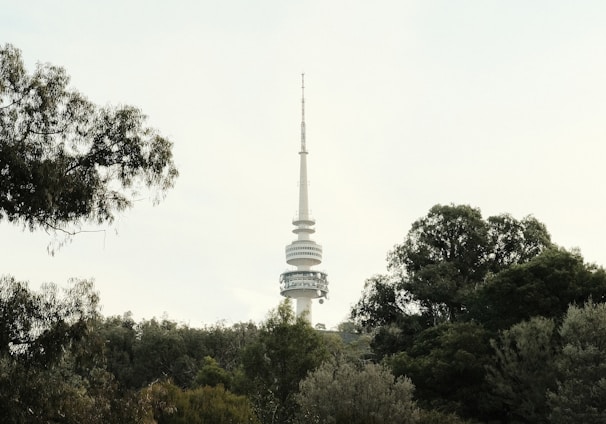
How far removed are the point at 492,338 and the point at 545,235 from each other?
18579mm

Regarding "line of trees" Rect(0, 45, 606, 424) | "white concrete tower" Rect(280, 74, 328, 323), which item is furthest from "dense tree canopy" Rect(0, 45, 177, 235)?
"white concrete tower" Rect(280, 74, 328, 323)

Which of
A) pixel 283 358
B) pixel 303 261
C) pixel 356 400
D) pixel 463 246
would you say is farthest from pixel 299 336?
pixel 303 261

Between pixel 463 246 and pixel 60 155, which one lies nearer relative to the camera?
pixel 60 155

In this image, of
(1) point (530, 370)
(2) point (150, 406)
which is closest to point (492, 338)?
(1) point (530, 370)

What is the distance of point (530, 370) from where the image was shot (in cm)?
4591

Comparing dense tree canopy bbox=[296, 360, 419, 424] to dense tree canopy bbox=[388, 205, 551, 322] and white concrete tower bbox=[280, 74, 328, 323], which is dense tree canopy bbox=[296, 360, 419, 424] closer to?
dense tree canopy bbox=[388, 205, 551, 322]

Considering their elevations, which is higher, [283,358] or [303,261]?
[303,261]

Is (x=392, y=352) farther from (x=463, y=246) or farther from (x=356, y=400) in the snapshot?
(x=356, y=400)

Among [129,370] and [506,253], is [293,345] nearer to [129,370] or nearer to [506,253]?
[506,253]

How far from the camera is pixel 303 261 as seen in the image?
185 meters

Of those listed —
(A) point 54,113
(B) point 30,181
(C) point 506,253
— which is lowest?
(B) point 30,181

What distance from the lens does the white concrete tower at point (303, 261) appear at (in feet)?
598

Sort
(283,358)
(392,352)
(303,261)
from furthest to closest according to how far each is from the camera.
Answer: (303,261) < (392,352) < (283,358)

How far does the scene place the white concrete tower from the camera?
182 meters
